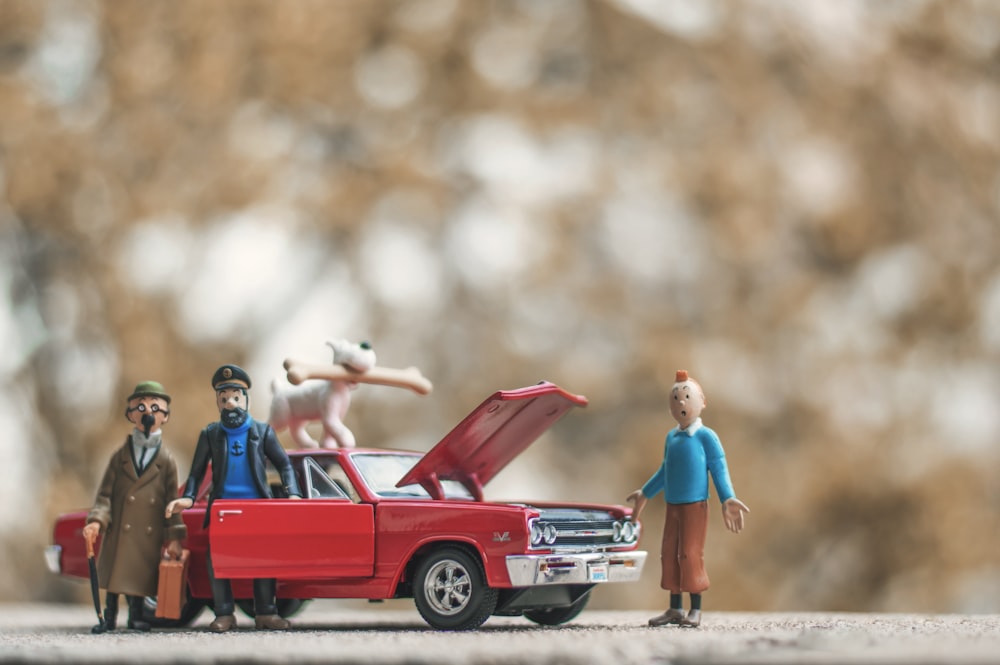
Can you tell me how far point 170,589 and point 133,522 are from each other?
1.98ft

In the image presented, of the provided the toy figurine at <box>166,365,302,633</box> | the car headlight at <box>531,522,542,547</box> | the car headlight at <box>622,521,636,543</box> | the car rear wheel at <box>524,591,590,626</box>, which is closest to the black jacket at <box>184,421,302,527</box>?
the toy figurine at <box>166,365,302,633</box>

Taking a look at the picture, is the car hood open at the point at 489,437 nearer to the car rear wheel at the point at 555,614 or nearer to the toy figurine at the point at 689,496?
the toy figurine at the point at 689,496

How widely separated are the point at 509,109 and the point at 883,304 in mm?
6395

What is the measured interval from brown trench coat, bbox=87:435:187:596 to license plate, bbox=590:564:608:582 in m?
3.17

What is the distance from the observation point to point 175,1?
20.5m

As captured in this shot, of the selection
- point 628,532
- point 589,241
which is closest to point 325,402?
point 628,532

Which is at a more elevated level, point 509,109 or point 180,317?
point 509,109

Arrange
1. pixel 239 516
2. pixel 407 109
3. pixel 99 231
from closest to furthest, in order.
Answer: pixel 239 516
pixel 99 231
pixel 407 109

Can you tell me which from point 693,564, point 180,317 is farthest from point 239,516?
point 180,317

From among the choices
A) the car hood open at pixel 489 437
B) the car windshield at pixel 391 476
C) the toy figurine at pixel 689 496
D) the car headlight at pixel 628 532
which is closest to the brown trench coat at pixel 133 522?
the car windshield at pixel 391 476

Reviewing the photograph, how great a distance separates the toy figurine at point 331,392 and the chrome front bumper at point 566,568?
2.33m

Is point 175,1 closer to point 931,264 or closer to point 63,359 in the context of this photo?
point 63,359

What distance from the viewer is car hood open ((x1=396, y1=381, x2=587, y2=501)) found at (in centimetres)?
985

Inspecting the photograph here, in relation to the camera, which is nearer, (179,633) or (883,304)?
(179,633)
